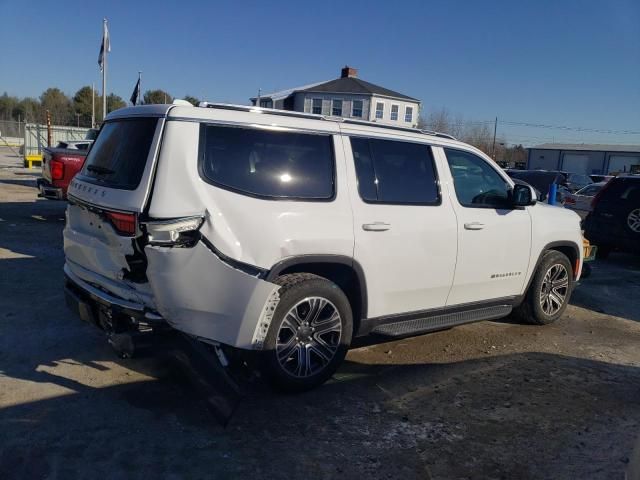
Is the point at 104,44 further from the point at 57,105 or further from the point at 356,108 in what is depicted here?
the point at 57,105

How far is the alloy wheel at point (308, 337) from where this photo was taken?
13.1ft

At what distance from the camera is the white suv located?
11.6 feet

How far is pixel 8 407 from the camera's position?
3732 mm

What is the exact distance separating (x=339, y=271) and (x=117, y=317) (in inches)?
64.1

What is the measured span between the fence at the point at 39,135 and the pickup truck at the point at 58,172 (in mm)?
21429

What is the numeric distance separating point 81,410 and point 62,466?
68cm

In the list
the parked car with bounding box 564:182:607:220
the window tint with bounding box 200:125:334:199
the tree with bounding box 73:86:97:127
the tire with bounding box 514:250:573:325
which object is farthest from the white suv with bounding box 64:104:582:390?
the tree with bounding box 73:86:97:127

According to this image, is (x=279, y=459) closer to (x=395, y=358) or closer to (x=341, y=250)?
(x=341, y=250)

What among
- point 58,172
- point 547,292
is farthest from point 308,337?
point 58,172

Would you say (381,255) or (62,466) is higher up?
(381,255)

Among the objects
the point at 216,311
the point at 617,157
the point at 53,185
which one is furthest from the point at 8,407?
the point at 617,157

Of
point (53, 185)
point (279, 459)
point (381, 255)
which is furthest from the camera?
point (53, 185)

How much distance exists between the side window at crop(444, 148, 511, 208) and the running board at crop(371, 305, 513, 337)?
100cm

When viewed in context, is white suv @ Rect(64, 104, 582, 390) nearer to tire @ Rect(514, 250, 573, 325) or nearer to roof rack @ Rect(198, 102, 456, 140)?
roof rack @ Rect(198, 102, 456, 140)
